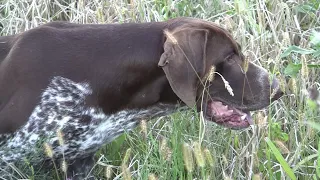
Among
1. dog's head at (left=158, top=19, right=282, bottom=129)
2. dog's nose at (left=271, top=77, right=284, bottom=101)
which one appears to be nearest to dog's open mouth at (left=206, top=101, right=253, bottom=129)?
dog's head at (left=158, top=19, right=282, bottom=129)

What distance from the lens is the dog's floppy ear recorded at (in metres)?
3.19

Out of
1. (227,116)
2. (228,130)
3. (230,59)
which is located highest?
(230,59)

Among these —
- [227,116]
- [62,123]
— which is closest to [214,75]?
[227,116]

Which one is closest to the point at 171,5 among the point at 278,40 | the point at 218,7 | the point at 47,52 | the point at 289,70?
the point at 218,7

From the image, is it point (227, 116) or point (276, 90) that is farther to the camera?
point (227, 116)

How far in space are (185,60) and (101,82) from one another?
0.44 meters

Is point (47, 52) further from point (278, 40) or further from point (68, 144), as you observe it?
point (278, 40)

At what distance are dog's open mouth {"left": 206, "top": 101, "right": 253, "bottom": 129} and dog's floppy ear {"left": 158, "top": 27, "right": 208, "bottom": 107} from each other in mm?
215

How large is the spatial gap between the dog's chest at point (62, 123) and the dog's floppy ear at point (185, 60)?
274 mm

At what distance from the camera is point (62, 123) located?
339 centimetres

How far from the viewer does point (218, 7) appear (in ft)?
15.9

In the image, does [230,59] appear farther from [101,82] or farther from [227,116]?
[101,82]

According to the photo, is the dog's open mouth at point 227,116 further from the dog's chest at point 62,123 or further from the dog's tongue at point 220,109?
the dog's chest at point 62,123

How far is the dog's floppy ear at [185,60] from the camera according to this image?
10.5ft
